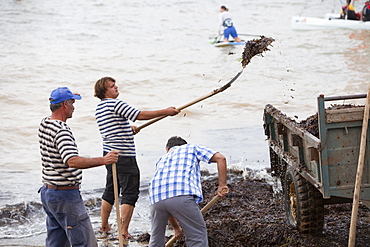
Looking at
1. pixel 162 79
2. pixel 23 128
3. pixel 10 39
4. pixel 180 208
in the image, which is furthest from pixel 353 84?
pixel 10 39

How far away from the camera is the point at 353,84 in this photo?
64.5 feet

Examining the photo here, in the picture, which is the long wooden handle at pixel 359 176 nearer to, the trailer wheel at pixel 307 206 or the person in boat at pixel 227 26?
the trailer wheel at pixel 307 206

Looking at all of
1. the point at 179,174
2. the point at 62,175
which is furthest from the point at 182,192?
the point at 62,175

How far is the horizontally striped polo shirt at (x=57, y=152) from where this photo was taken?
4.51 m

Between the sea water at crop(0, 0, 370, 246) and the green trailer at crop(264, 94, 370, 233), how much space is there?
242cm

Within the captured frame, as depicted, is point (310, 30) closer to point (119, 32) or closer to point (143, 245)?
point (119, 32)

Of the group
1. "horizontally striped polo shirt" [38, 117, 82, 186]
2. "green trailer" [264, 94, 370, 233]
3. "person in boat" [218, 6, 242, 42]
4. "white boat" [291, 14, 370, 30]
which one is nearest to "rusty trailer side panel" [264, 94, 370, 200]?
"green trailer" [264, 94, 370, 233]

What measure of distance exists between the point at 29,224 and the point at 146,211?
165 centimetres

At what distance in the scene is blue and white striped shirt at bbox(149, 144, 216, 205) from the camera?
15.5 feet

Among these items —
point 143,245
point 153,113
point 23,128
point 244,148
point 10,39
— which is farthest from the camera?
point 10,39

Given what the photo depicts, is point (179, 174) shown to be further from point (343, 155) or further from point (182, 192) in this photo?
point (343, 155)

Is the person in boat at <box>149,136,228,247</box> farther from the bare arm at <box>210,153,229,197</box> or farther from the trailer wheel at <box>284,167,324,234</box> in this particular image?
the trailer wheel at <box>284,167,324,234</box>

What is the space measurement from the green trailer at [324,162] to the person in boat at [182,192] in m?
0.85

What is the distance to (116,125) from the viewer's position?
6004mm
